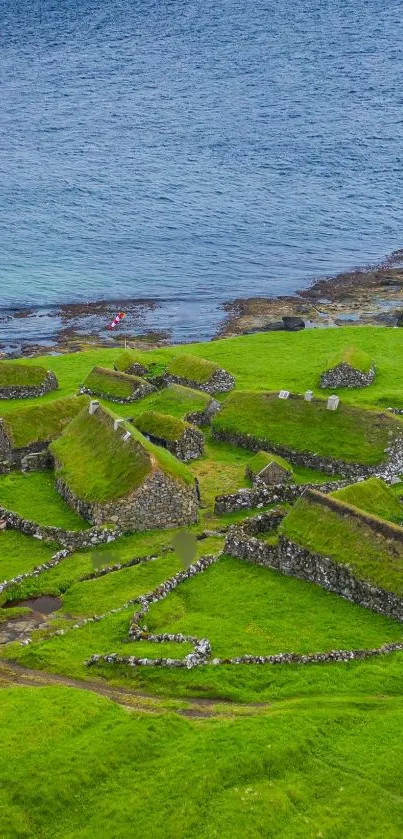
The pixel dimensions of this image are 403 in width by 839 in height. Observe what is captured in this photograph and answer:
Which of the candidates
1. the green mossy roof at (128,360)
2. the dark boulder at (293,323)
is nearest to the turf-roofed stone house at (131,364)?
the green mossy roof at (128,360)

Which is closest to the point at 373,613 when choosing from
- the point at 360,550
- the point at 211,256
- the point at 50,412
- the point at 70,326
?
the point at 360,550

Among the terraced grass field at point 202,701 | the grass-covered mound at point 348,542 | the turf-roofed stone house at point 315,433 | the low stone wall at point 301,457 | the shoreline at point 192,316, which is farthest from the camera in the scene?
the shoreline at point 192,316

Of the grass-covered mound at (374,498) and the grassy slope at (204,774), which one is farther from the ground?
the grassy slope at (204,774)

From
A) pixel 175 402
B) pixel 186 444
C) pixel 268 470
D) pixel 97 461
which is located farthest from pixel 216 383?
pixel 97 461

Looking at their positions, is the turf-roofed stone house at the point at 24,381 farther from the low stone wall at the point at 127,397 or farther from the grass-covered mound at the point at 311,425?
the grass-covered mound at the point at 311,425

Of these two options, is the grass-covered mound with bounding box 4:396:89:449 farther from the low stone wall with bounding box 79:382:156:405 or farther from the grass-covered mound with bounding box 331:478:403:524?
the grass-covered mound with bounding box 331:478:403:524

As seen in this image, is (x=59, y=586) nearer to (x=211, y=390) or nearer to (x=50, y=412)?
(x=50, y=412)

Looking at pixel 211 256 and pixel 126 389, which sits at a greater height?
pixel 126 389

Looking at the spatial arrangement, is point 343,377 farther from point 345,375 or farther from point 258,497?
point 258,497
